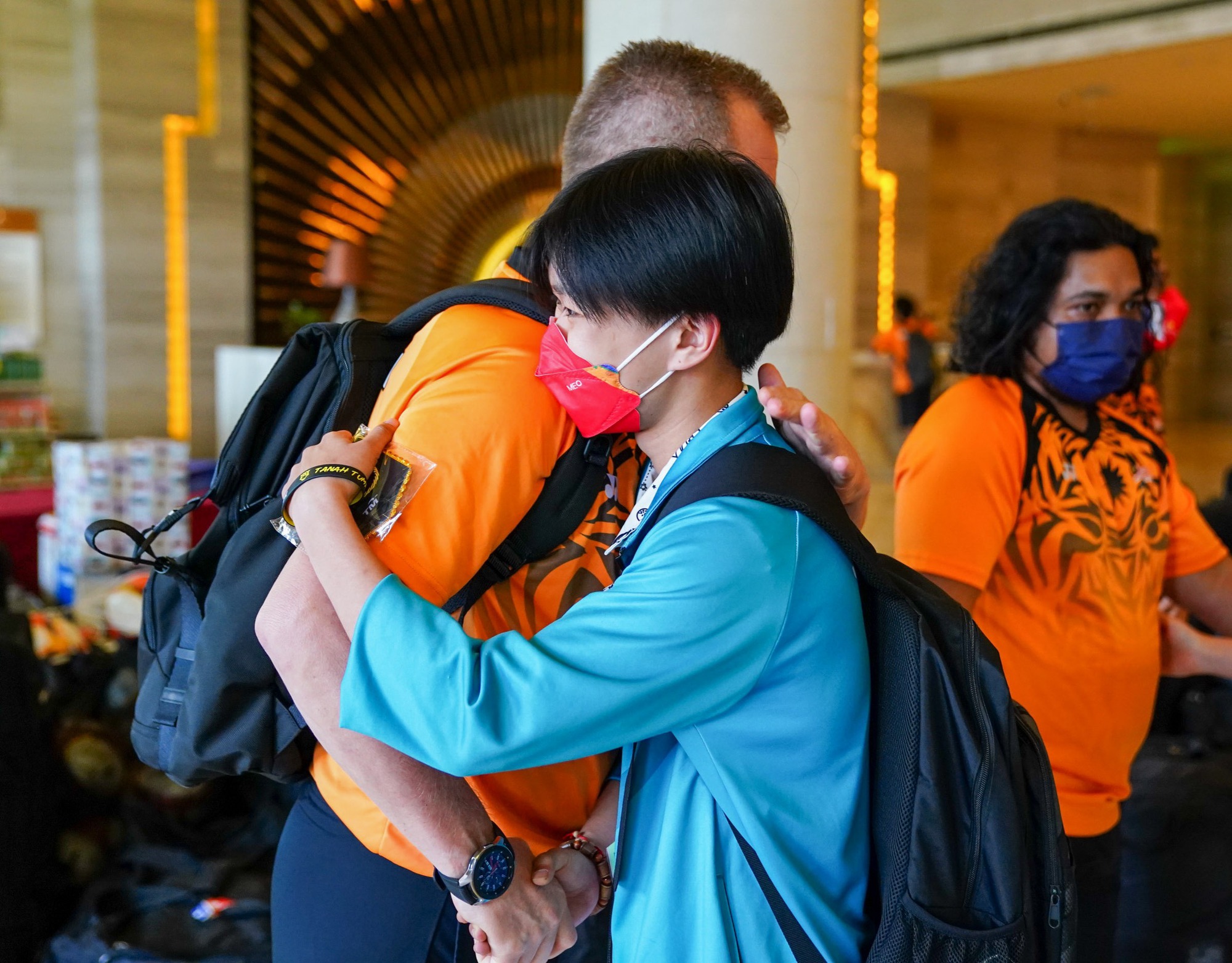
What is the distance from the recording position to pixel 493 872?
102 cm

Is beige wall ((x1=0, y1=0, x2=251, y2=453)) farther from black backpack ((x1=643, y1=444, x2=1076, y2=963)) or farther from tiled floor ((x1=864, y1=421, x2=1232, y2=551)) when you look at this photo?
black backpack ((x1=643, y1=444, x2=1076, y2=963))

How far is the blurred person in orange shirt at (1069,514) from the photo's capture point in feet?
5.37

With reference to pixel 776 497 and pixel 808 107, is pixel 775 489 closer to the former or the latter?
pixel 776 497

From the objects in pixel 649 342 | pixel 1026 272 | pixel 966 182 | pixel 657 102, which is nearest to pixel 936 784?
pixel 649 342

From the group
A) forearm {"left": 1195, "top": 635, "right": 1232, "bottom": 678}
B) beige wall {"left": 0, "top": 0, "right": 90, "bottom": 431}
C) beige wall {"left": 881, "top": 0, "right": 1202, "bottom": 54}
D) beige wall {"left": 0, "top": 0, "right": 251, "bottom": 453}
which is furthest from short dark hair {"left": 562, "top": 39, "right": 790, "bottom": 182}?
beige wall {"left": 881, "top": 0, "right": 1202, "bottom": 54}

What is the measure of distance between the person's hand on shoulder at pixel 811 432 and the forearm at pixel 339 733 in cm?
46

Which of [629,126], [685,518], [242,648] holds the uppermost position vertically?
[629,126]

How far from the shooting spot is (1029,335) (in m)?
1.84

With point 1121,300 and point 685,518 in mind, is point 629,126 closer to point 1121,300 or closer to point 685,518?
point 685,518

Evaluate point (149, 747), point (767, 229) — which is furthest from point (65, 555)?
point (767, 229)

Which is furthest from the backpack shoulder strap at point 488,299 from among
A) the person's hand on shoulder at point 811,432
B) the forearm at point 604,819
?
the forearm at point 604,819

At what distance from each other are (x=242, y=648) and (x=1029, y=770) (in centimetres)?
73

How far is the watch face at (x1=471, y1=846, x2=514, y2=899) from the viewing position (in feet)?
3.30

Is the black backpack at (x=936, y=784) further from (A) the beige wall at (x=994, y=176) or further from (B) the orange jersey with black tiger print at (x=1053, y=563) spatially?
(A) the beige wall at (x=994, y=176)
